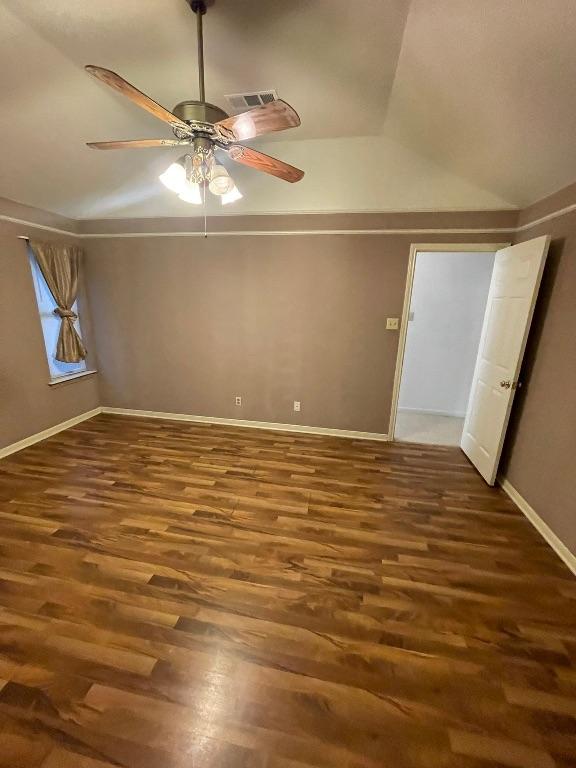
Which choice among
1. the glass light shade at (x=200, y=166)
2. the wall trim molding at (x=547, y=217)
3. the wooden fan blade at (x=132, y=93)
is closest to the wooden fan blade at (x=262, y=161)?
the glass light shade at (x=200, y=166)

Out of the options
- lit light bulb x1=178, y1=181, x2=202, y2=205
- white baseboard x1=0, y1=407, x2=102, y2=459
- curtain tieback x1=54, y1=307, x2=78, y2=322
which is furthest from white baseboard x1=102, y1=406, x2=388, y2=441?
lit light bulb x1=178, y1=181, x2=202, y2=205

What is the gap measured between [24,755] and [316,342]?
126 inches

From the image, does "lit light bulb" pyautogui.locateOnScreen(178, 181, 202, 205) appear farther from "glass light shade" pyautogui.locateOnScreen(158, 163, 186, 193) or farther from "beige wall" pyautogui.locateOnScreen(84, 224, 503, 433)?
"beige wall" pyautogui.locateOnScreen(84, 224, 503, 433)

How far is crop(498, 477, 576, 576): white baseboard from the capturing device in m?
1.98

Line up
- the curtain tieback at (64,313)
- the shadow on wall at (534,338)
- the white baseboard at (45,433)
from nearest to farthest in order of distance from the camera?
1. the shadow on wall at (534,338)
2. the white baseboard at (45,433)
3. the curtain tieback at (64,313)

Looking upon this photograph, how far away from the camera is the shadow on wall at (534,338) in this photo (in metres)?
2.31

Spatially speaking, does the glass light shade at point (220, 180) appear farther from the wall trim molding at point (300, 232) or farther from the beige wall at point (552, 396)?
the beige wall at point (552, 396)

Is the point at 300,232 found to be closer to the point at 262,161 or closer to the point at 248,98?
the point at 248,98

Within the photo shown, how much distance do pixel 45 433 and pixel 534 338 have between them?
481 cm

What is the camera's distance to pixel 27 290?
10.4 ft

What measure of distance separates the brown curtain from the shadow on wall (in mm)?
4522

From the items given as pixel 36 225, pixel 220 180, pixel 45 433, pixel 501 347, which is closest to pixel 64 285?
pixel 36 225

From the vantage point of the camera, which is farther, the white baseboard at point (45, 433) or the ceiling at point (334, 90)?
the white baseboard at point (45, 433)

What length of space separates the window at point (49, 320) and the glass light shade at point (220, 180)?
8.66ft
